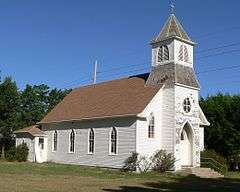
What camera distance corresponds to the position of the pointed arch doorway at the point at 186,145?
3822cm

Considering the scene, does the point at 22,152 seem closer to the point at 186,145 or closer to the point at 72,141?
the point at 72,141

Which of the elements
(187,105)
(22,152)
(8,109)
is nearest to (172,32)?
(187,105)

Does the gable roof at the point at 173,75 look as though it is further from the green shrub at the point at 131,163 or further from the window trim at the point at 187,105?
the green shrub at the point at 131,163

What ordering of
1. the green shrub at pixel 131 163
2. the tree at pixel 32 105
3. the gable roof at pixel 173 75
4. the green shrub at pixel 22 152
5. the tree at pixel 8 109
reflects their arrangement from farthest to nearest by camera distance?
the tree at pixel 32 105, the tree at pixel 8 109, the green shrub at pixel 22 152, the gable roof at pixel 173 75, the green shrub at pixel 131 163

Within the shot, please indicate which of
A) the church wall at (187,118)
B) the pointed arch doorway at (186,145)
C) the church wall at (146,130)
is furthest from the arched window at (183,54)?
the pointed arch doorway at (186,145)

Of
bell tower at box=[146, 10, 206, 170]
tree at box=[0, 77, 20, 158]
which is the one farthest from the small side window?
bell tower at box=[146, 10, 206, 170]

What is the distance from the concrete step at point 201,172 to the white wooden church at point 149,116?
30.9 inches

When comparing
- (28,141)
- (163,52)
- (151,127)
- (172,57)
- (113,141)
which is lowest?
(28,141)

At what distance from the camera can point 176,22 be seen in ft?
131

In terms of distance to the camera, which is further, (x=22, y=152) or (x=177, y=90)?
(x=22, y=152)

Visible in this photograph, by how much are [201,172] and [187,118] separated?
418 centimetres

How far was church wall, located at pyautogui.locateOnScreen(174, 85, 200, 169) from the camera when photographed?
36.4m

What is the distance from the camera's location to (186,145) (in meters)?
38.8

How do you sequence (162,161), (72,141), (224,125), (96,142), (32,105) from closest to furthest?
(162,161)
(96,142)
(72,141)
(224,125)
(32,105)
